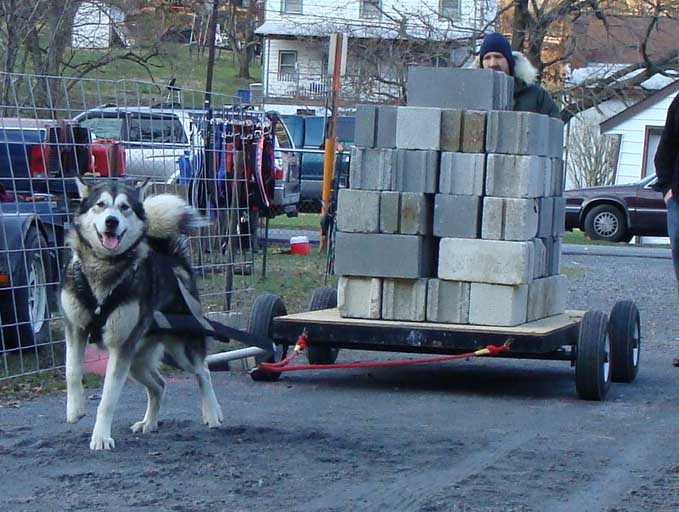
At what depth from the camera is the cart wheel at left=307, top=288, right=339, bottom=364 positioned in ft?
29.5

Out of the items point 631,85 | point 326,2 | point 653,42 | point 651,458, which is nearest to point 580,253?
point 631,85

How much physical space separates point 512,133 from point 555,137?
851mm

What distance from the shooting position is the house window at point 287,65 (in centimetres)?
A: 5081

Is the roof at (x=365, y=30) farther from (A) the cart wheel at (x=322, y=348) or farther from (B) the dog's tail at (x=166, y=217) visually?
(B) the dog's tail at (x=166, y=217)

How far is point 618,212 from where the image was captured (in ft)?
83.3

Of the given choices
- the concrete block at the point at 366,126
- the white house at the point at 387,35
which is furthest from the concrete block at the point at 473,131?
the white house at the point at 387,35

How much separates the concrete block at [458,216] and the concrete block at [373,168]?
37 centimetres

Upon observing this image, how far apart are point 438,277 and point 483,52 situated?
1.92 meters

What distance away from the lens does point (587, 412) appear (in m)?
7.64

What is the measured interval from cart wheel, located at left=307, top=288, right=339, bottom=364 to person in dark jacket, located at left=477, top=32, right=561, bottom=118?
6.69ft

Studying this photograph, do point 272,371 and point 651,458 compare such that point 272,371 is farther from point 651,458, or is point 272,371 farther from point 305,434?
point 651,458

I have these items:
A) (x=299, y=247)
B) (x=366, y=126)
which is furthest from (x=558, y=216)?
(x=299, y=247)

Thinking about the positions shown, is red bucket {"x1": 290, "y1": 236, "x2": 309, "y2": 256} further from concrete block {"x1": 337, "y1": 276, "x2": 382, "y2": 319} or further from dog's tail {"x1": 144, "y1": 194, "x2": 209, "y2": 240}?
dog's tail {"x1": 144, "y1": 194, "x2": 209, "y2": 240}

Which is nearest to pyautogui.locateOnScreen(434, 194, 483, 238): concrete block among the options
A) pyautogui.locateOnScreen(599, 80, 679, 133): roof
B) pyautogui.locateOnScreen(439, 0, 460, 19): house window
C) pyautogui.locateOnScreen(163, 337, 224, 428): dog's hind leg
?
pyautogui.locateOnScreen(163, 337, 224, 428): dog's hind leg
